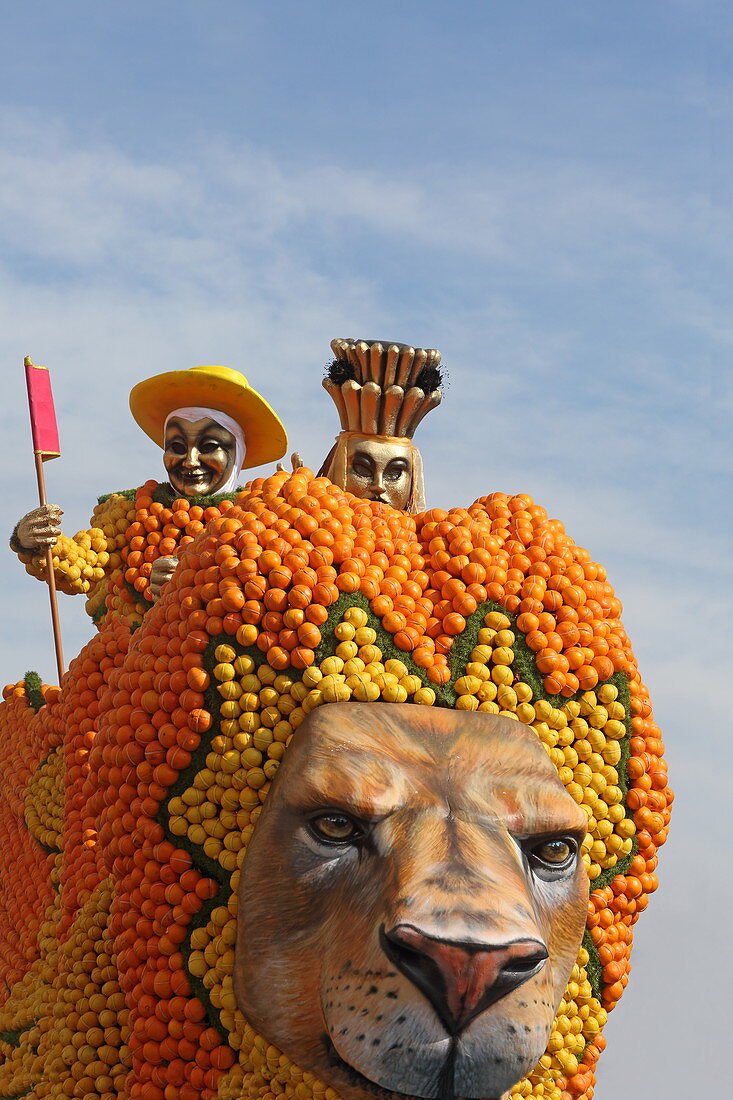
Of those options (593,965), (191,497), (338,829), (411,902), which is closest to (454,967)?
(411,902)

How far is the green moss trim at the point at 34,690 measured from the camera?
614 centimetres

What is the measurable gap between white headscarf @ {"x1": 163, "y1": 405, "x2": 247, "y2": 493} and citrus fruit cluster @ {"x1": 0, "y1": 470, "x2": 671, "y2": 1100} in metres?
1.77

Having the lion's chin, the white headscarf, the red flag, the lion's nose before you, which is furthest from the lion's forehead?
the red flag

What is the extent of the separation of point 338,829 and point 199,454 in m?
2.86

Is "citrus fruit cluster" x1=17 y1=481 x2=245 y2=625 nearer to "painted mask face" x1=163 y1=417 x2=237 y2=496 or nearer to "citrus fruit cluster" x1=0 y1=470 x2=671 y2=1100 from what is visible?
"painted mask face" x1=163 y1=417 x2=237 y2=496

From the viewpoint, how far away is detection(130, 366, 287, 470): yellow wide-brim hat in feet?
21.0

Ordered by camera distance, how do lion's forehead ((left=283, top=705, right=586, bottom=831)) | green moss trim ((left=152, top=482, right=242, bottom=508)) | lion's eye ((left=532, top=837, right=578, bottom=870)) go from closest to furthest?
lion's forehead ((left=283, top=705, right=586, bottom=831)) → lion's eye ((left=532, top=837, right=578, bottom=870)) → green moss trim ((left=152, top=482, right=242, bottom=508))

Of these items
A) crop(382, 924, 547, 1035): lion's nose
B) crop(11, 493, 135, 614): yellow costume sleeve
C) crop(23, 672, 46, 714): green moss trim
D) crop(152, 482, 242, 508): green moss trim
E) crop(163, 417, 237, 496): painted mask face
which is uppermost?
crop(163, 417, 237, 496): painted mask face

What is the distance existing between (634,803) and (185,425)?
→ 2.94 metres

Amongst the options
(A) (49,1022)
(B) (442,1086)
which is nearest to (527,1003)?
(B) (442,1086)

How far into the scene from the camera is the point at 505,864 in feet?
13.0

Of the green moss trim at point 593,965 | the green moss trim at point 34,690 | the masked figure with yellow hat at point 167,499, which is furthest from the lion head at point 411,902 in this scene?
the masked figure with yellow hat at point 167,499

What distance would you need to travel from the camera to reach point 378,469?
6.16 metres

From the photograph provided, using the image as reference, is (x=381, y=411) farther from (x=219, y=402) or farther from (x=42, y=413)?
(x=42, y=413)
